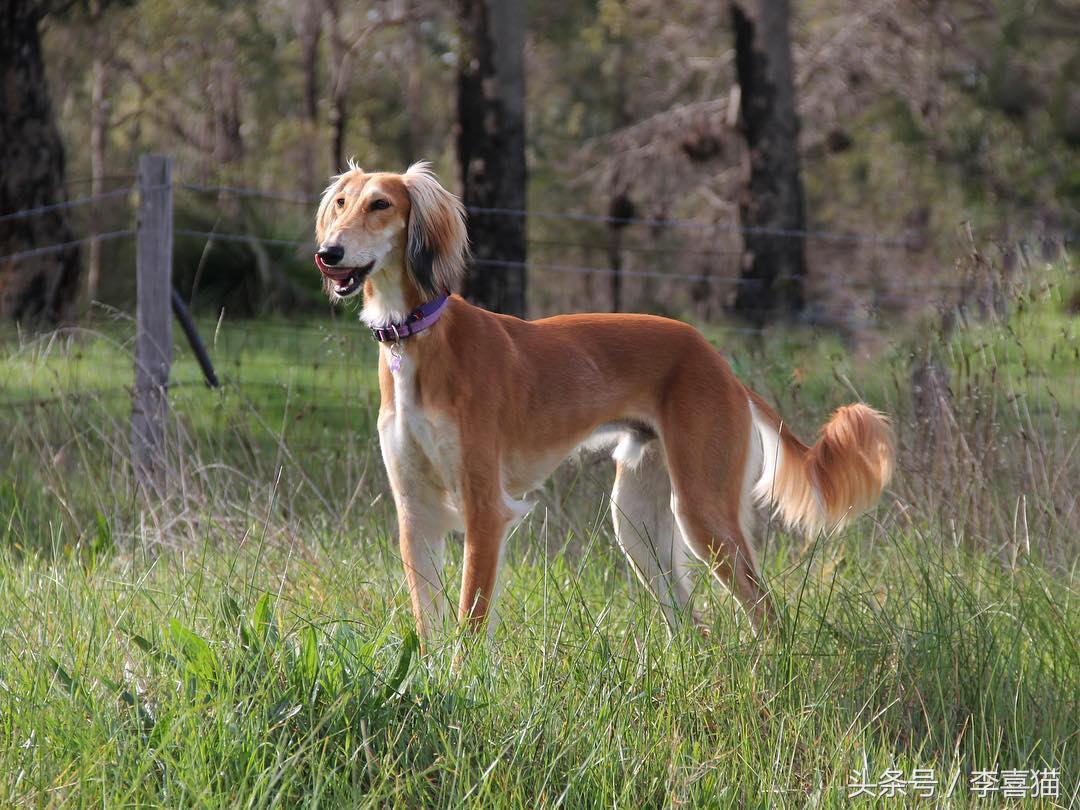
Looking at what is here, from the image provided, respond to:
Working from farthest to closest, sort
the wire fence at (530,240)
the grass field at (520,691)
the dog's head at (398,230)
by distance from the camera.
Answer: the wire fence at (530,240)
the dog's head at (398,230)
the grass field at (520,691)

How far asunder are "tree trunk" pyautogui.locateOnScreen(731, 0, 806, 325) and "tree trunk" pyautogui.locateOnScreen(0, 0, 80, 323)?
5996 millimetres

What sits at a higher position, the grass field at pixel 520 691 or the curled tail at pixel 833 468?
the curled tail at pixel 833 468

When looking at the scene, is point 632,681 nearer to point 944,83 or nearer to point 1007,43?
point 1007,43

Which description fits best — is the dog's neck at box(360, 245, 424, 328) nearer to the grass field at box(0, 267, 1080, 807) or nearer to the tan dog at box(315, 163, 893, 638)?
the tan dog at box(315, 163, 893, 638)

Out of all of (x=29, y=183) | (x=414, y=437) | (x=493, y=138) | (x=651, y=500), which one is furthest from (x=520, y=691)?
(x=29, y=183)

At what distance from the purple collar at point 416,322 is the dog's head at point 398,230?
0.10ft

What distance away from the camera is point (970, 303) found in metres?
4.67

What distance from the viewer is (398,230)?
3.51 meters

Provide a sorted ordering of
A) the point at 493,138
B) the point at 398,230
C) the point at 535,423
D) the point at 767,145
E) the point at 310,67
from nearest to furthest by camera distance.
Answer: the point at 398,230 → the point at 535,423 → the point at 493,138 → the point at 767,145 → the point at 310,67

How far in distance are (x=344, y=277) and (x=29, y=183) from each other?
830 centimetres

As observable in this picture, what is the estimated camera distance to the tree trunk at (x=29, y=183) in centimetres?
1030

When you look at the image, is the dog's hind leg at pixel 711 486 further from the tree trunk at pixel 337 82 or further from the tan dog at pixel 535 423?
the tree trunk at pixel 337 82

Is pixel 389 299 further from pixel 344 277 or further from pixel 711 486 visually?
pixel 711 486

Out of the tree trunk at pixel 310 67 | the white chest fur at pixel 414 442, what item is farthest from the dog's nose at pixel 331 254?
the tree trunk at pixel 310 67
